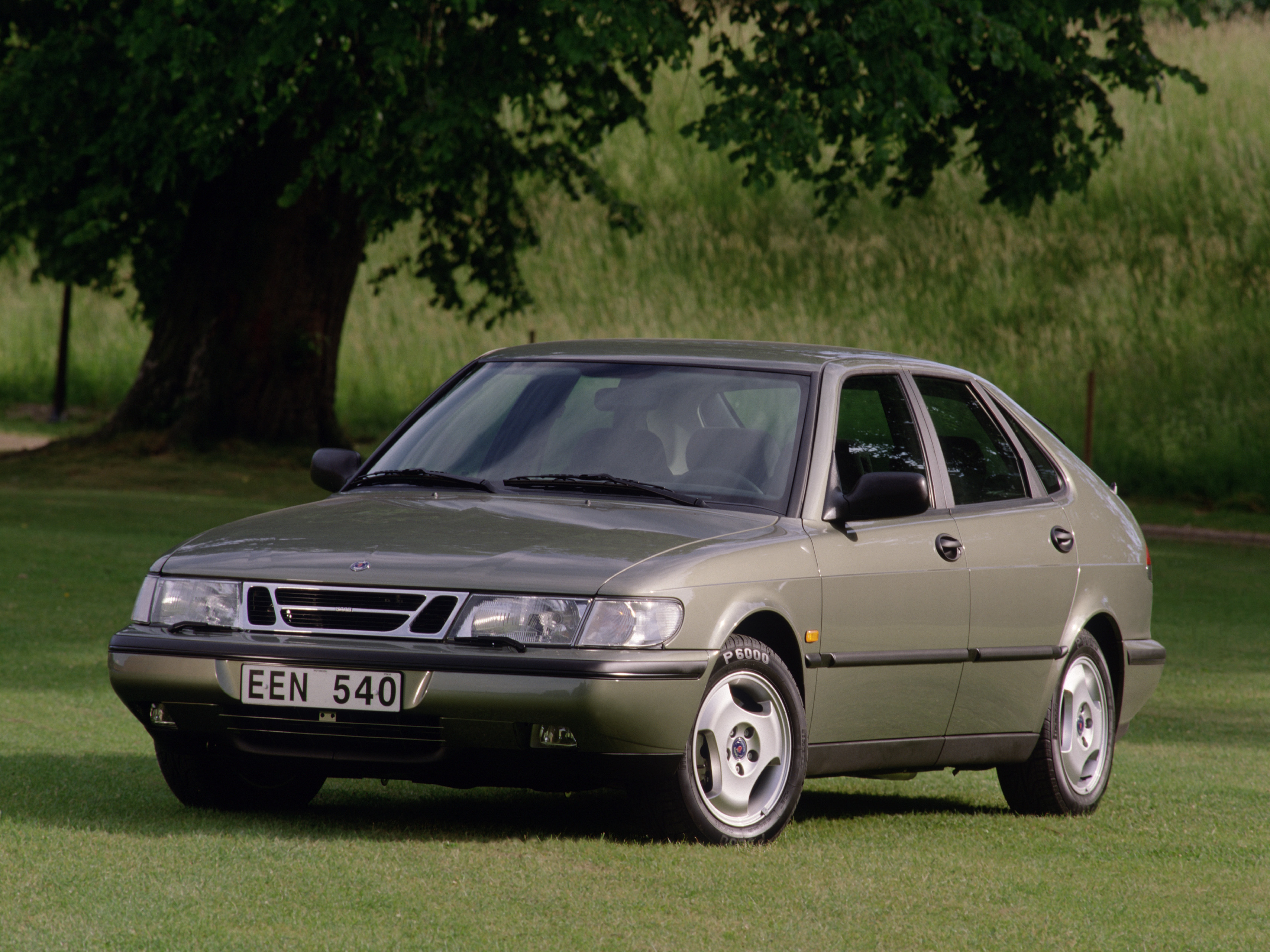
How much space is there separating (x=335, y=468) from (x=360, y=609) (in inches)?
60.7

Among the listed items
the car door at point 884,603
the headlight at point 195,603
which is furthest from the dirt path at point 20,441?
the headlight at point 195,603

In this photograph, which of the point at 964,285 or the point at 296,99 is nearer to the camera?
the point at 296,99

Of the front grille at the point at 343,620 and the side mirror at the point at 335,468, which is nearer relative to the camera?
the front grille at the point at 343,620

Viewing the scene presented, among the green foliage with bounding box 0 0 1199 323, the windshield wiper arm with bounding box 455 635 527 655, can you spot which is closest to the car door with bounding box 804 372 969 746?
the windshield wiper arm with bounding box 455 635 527 655

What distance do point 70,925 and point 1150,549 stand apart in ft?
61.7

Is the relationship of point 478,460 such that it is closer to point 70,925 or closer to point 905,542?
point 905,542

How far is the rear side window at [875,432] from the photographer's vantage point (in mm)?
7078

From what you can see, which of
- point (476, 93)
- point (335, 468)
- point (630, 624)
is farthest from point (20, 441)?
point (630, 624)

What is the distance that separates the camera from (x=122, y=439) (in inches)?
1000

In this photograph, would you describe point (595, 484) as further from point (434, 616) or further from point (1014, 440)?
point (1014, 440)

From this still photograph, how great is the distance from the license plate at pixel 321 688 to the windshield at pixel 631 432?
115 centimetres

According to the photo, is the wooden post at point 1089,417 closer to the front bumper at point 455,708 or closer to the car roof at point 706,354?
the car roof at point 706,354

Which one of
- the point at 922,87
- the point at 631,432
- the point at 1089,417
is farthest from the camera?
the point at 1089,417

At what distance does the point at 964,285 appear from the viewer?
4053 centimetres
